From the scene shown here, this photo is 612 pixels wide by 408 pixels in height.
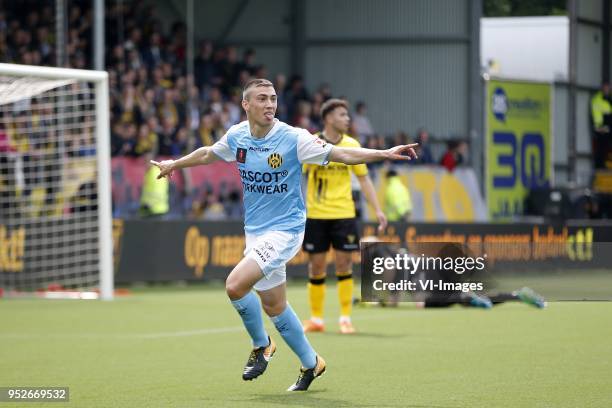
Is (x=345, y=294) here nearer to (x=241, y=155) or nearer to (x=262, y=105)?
(x=241, y=155)

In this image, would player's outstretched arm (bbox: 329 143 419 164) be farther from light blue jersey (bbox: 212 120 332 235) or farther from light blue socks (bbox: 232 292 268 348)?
light blue socks (bbox: 232 292 268 348)

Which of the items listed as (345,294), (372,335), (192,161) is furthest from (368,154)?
(345,294)

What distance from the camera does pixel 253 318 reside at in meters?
9.32

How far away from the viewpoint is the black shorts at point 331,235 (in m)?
13.9

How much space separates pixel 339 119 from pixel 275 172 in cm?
447

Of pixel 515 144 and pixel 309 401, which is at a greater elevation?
pixel 515 144

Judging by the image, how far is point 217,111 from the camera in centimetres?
2655

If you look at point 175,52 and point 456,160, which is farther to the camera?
point 456,160

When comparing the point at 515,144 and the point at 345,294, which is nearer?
the point at 345,294

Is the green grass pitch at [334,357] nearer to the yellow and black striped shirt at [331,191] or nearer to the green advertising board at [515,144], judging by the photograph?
Answer: the yellow and black striped shirt at [331,191]

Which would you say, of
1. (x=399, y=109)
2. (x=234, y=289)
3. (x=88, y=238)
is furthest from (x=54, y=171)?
(x=399, y=109)

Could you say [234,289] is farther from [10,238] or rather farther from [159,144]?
[159,144]

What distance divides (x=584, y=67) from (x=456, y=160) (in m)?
8.89

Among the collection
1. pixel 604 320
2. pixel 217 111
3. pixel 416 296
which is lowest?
pixel 604 320
